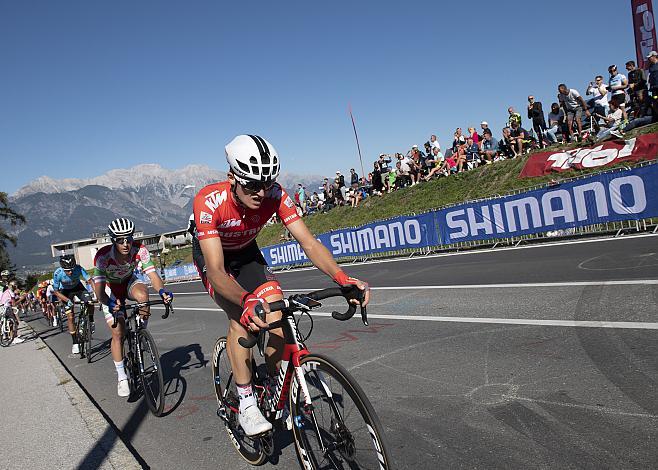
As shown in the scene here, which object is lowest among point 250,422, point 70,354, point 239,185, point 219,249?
point 70,354

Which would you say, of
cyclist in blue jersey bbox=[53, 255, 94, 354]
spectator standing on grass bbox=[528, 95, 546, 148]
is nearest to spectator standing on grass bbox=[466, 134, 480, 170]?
spectator standing on grass bbox=[528, 95, 546, 148]

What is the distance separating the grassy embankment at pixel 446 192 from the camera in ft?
59.6

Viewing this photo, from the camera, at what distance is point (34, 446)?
4633 mm

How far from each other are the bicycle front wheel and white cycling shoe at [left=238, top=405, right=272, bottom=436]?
0.43 m

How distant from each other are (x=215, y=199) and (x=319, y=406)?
1.70 m

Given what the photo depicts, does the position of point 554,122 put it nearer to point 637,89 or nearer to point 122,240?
point 637,89

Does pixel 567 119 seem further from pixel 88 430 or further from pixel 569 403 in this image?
pixel 88 430

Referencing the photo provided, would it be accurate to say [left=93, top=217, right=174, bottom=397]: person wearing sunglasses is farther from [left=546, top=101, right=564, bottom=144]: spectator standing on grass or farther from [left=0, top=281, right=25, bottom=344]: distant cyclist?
[left=546, top=101, right=564, bottom=144]: spectator standing on grass

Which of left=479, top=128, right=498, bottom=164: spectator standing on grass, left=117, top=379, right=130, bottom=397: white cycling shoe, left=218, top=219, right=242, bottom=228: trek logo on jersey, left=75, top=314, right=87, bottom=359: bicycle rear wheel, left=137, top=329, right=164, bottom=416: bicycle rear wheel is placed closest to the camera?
left=218, top=219, right=242, bottom=228: trek logo on jersey

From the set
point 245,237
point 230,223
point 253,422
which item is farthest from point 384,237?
point 253,422

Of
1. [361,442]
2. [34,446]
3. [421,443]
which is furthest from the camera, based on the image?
[34,446]

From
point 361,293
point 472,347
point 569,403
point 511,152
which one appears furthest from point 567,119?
point 361,293

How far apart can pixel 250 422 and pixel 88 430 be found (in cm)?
219

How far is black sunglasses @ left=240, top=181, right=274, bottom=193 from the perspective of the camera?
11.3 feet
